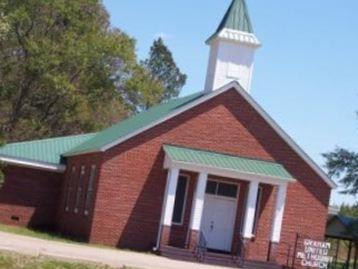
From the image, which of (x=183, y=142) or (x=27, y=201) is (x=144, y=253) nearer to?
(x=183, y=142)

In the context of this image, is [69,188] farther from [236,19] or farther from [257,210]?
[236,19]

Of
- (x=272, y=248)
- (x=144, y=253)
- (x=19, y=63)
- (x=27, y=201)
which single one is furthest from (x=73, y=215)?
(x=19, y=63)

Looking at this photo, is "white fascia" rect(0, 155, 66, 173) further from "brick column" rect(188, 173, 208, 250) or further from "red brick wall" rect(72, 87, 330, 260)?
"brick column" rect(188, 173, 208, 250)

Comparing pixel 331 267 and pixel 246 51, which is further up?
pixel 246 51

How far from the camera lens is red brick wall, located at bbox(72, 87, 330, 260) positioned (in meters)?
33.2

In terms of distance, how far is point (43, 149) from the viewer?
41188 millimetres

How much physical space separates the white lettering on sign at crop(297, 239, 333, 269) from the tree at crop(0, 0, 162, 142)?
22041 millimetres

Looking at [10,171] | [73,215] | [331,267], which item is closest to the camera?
[73,215]

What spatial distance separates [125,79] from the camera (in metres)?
54.3

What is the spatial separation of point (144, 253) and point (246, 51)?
34.4 feet

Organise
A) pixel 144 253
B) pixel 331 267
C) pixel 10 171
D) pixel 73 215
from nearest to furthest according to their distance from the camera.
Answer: pixel 144 253
pixel 73 215
pixel 10 171
pixel 331 267

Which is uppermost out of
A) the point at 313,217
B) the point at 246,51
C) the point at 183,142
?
Result: the point at 246,51

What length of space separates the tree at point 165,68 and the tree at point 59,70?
29302mm

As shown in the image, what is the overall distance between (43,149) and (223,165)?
450 inches
